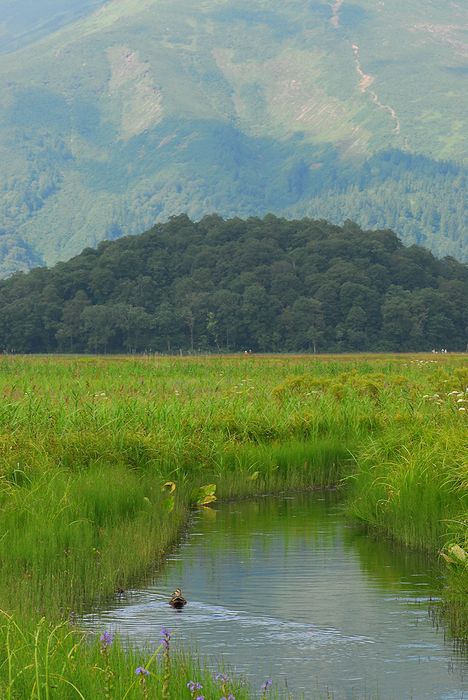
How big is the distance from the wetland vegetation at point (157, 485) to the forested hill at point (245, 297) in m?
103

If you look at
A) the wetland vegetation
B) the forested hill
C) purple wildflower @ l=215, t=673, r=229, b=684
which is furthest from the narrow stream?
the forested hill

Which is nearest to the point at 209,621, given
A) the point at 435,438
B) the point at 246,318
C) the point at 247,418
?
the point at 435,438

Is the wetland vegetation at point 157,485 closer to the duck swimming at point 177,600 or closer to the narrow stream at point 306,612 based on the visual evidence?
the narrow stream at point 306,612

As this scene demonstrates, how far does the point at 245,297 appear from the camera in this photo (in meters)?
142

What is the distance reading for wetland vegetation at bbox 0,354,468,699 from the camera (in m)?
11.1

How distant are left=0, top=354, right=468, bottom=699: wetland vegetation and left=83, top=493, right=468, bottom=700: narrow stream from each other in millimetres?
457

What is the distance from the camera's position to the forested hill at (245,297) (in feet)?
459

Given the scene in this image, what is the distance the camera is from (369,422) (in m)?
30.6

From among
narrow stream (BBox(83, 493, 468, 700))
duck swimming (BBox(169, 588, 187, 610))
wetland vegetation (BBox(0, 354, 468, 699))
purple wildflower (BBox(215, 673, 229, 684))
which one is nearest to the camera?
purple wildflower (BBox(215, 673, 229, 684))

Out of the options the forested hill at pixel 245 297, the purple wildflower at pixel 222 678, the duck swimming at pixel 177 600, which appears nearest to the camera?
the purple wildflower at pixel 222 678

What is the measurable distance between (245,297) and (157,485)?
11993 cm

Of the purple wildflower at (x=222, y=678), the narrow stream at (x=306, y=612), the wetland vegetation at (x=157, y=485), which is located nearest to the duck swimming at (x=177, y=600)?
the narrow stream at (x=306, y=612)

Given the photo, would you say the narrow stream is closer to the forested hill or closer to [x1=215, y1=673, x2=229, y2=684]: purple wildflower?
[x1=215, y1=673, x2=229, y2=684]: purple wildflower

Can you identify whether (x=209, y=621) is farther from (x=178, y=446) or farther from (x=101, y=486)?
(x=178, y=446)
